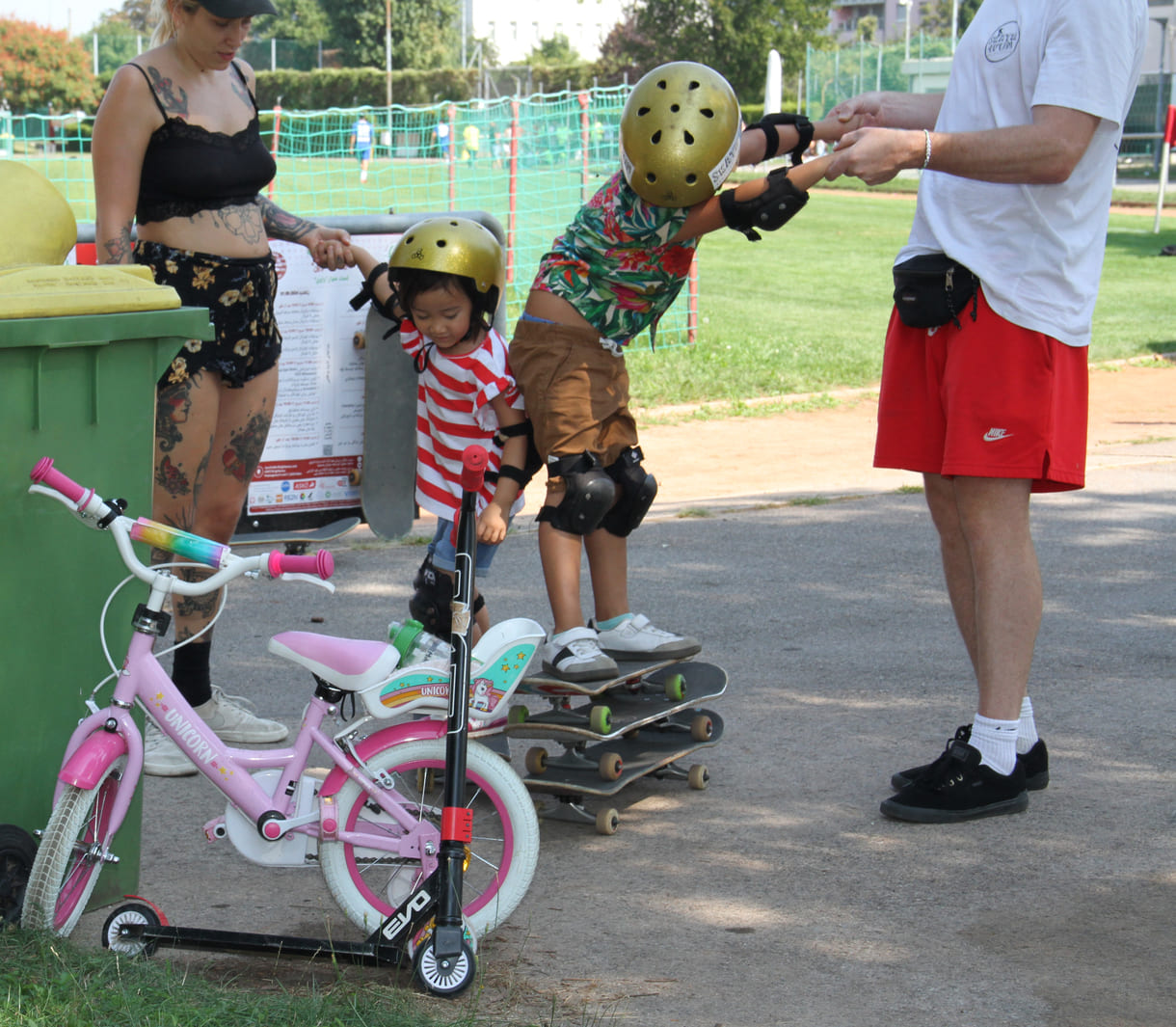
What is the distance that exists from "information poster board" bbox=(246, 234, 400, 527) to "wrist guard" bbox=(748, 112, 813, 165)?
2.36 meters

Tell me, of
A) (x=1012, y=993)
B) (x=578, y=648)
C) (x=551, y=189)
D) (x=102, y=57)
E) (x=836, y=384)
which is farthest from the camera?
(x=102, y=57)

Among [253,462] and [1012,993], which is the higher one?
[253,462]

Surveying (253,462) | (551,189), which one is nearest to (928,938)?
(253,462)

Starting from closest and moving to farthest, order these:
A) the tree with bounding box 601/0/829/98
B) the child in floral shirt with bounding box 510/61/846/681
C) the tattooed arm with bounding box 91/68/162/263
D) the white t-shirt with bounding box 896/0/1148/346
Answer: the white t-shirt with bounding box 896/0/1148/346 < the child in floral shirt with bounding box 510/61/846/681 < the tattooed arm with bounding box 91/68/162/263 < the tree with bounding box 601/0/829/98

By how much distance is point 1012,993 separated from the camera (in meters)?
2.80

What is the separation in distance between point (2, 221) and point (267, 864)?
1.48 m

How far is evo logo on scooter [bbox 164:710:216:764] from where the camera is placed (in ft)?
9.58

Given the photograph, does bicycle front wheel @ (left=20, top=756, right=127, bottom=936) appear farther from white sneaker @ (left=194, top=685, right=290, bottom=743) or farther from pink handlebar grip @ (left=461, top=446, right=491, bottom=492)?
white sneaker @ (left=194, top=685, right=290, bottom=743)

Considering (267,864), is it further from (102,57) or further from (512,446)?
(102,57)

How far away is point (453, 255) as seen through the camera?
12.2 ft

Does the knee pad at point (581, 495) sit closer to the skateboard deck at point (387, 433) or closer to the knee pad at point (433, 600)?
the knee pad at point (433, 600)

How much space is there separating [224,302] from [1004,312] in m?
2.04

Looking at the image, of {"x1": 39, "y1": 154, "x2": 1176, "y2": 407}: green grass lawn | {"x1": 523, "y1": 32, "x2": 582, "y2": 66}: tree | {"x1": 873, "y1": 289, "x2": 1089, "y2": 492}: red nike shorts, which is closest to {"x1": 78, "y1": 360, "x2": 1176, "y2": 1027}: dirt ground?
{"x1": 873, "y1": 289, "x2": 1089, "y2": 492}: red nike shorts

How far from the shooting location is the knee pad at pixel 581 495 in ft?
12.2
